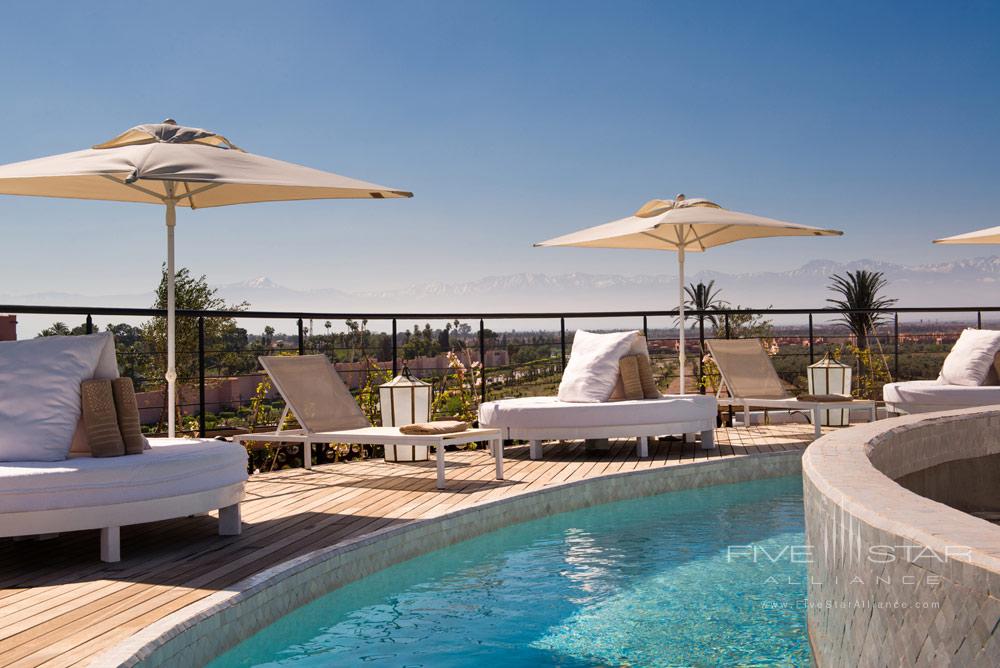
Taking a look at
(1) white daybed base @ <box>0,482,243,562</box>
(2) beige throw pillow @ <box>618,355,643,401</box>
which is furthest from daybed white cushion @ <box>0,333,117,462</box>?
(2) beige throw pillow @ <box>618,355,643,401</box>

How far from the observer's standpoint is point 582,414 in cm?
660

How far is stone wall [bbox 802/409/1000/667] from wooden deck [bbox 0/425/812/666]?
1882 millimetres

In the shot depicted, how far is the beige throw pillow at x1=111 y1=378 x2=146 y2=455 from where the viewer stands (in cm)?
405

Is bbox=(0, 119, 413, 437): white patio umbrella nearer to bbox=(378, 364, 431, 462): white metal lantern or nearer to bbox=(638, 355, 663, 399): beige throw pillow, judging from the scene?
bbox=(378, 364, 431, 462): white metal lantern

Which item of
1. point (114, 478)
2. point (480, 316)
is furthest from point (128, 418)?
point (480, 316)

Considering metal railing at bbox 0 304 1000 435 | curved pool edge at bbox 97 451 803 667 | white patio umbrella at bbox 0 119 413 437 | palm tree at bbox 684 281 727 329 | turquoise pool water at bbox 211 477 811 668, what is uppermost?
palm tree at bbox 684 281 727 329

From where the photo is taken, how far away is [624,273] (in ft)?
268

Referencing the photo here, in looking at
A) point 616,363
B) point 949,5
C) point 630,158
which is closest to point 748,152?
point 630,158

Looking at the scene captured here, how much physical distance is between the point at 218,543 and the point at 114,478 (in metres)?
0.58

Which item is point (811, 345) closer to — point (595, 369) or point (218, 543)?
point (595, 369)

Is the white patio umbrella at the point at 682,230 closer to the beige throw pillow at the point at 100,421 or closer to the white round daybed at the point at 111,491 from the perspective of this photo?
the white round daybed at the point at 111,491

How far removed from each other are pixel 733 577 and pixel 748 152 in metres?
27.4

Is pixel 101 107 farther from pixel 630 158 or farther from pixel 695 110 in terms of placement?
pixel 695 110

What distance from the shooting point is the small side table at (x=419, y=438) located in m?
5.38
